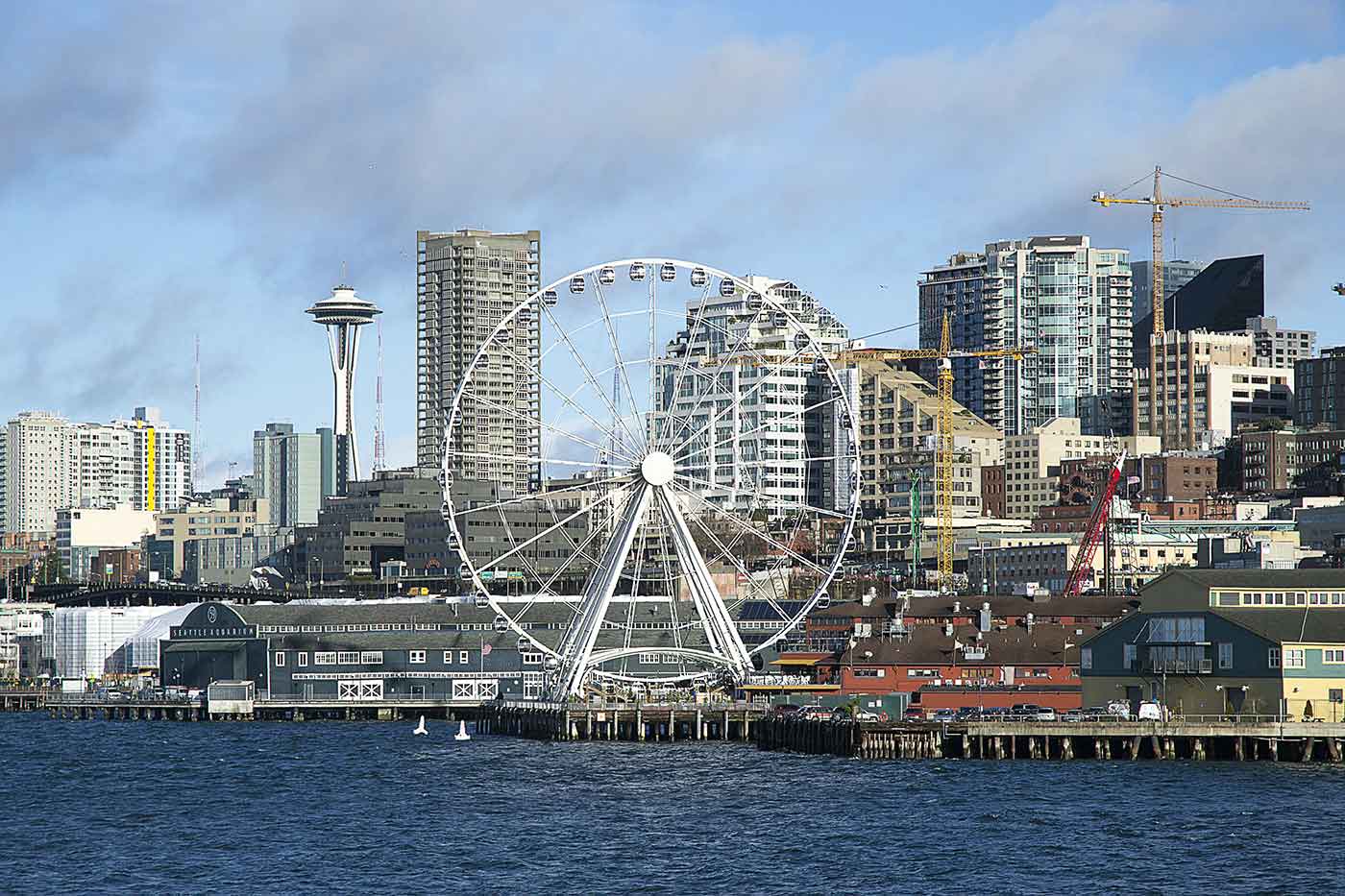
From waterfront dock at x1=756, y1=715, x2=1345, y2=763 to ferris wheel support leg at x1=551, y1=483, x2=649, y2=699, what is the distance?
1556cm

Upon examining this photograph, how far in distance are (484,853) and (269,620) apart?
95.0 m

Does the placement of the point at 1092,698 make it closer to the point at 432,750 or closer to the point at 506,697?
the point at 432,750

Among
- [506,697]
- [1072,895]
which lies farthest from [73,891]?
[506,697]

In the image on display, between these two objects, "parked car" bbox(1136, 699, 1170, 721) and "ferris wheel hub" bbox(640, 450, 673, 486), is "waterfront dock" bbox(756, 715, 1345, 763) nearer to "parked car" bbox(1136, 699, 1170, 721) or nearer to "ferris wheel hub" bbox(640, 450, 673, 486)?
"parked car" bbox(1136, 699, 1170, 721)

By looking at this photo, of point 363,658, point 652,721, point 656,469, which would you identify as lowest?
point 652,721

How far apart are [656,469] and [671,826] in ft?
132

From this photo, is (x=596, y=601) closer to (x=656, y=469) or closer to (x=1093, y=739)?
(x=656, y=469)

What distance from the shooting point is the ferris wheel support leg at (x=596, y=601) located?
130125mm

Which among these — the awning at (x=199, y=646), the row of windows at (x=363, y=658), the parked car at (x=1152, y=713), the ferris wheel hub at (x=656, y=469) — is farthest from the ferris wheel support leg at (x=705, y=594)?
the awning at (x=199, y=646)

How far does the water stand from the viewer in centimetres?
7844

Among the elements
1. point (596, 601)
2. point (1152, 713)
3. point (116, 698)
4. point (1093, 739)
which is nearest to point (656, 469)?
point (596, 601)

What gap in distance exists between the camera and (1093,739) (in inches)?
4397

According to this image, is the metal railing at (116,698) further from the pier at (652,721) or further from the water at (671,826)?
the water at (671,826)

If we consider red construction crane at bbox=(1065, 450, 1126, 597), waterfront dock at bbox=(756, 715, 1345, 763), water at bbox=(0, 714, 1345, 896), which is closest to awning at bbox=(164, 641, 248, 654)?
water at bbox=(0, 714, 1345, 896)
